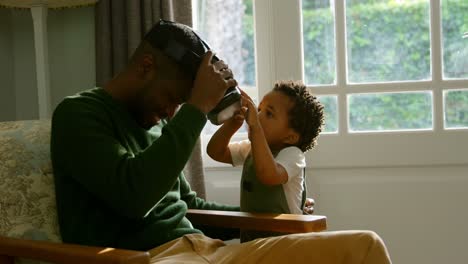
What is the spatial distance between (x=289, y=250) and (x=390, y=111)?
1270 millimetres

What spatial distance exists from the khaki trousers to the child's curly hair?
0.48 metres

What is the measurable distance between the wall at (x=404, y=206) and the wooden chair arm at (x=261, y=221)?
0.82 meters

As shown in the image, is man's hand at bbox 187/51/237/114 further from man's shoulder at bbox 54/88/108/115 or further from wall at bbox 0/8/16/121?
wall at bbox 0/8/16/121

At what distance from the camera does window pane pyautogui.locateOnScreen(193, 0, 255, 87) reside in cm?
288

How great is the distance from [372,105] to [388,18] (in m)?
0.35

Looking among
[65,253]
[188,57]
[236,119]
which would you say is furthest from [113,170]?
[236,119]

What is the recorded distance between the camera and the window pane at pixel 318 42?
2.55 meters

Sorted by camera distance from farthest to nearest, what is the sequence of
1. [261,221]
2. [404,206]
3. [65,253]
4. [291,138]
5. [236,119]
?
[404,206], [291,138], [236,119], [261,221], [65,253]

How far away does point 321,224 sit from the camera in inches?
62.7

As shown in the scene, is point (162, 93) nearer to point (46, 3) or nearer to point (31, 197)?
point (31, 197)

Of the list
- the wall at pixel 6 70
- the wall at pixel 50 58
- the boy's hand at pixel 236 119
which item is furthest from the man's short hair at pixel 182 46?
the wall at pixel 6 70

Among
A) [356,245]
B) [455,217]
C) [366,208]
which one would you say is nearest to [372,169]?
[366,208]

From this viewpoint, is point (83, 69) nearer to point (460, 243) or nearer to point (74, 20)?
point (74, 20)

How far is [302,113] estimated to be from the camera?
6.15 feet
